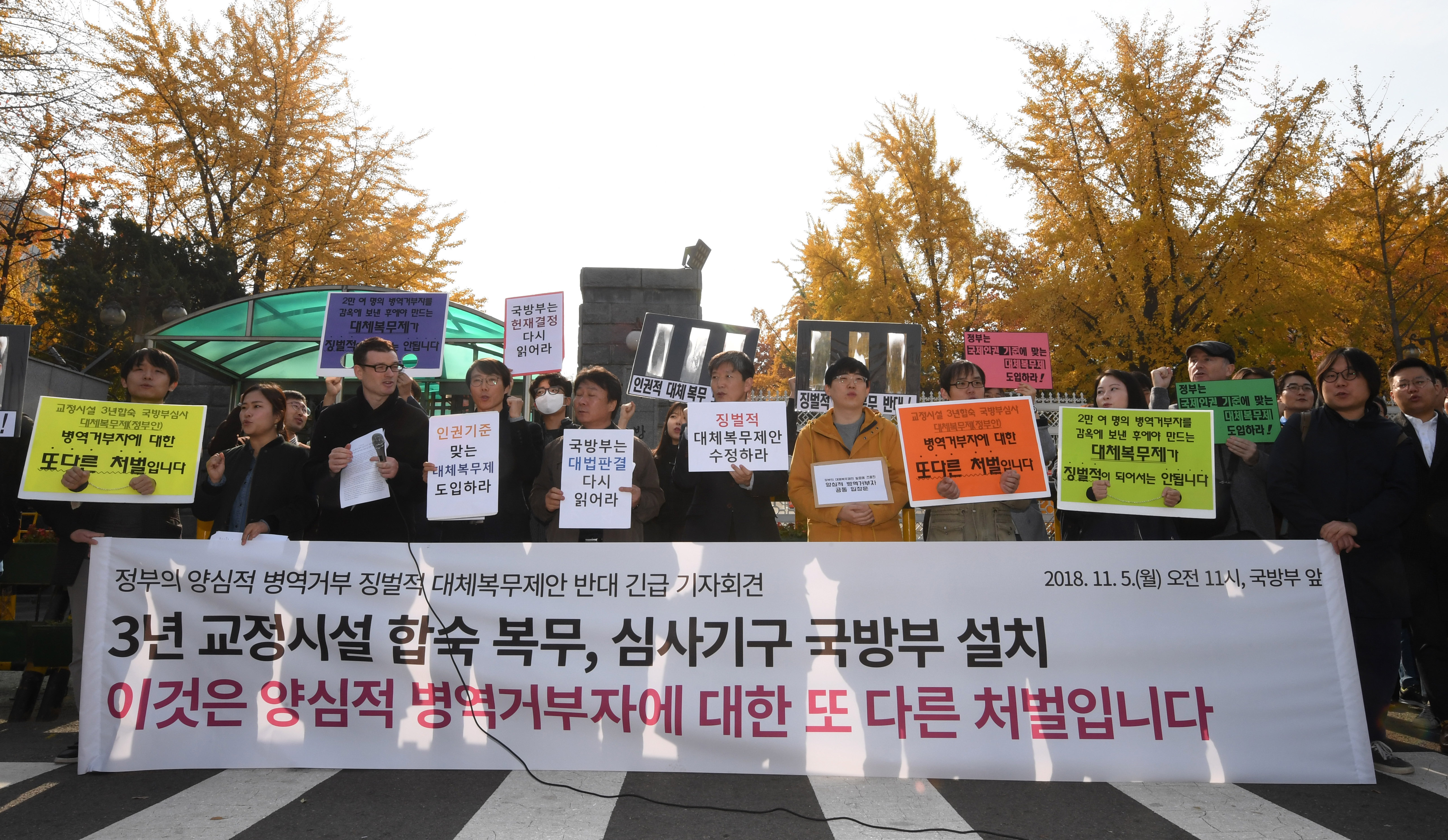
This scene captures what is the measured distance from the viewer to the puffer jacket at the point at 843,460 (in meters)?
4.51

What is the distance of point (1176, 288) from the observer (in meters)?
15.5

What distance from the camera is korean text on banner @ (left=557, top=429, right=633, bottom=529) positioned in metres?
4.45

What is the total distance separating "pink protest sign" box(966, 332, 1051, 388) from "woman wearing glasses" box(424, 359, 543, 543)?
16.2ft

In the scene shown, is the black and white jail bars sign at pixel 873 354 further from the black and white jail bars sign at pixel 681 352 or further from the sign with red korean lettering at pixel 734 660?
the sign with red korean lettering at pixel 734 660

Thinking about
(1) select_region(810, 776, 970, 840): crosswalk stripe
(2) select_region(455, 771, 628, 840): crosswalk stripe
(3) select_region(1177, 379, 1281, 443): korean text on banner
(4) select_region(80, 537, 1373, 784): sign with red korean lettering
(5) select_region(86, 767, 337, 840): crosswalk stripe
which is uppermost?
(3) select_region(1177, 379, 1281, 443): korean text on banner

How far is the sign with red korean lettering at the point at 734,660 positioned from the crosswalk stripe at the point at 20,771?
26cm

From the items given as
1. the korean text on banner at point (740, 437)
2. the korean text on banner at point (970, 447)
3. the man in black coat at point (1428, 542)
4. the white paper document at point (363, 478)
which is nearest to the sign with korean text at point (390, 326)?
the white paper document at point (363, 478)

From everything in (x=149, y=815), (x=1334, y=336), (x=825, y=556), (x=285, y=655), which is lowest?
(x=149, y=815)

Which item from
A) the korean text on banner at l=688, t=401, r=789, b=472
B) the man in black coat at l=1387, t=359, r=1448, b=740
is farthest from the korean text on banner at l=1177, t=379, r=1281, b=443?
the korean text on banner at l=688, t=401, r=789, b=472

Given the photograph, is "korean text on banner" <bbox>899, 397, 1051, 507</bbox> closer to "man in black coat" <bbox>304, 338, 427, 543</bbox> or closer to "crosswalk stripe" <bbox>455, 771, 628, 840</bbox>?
"crosswalk stripe" <bbox>455, 771, 628, 840</bbox>

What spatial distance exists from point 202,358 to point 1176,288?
15.6 metres

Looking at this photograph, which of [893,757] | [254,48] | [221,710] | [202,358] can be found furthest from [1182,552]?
[254,48]

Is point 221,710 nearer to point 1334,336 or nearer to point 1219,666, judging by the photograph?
point 1219,666

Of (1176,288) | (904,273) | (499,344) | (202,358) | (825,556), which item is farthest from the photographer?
(904,273)
